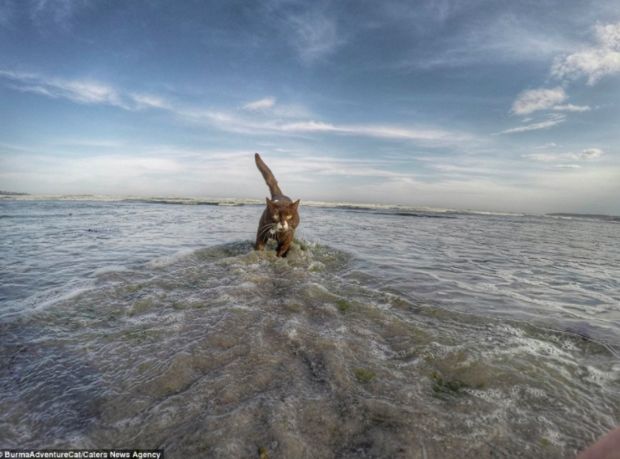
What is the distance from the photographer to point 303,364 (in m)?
2.77

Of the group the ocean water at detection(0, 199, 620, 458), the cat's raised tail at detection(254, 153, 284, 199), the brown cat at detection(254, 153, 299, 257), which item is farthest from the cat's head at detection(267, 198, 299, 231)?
the cat's raised tail at detection(254, 153, 284, 199)

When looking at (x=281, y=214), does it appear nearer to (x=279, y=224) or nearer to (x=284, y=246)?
(x=279, y=224)

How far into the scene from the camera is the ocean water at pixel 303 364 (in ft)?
6.31

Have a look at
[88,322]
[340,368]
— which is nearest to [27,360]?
[88,322]

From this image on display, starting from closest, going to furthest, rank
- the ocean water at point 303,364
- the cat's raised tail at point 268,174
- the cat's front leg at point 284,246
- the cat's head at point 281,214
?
the ocean water at point 303,364
the cat's head at point 281,214
the cat's front leg at point 284,246
the cat's raised tail at point 268,174

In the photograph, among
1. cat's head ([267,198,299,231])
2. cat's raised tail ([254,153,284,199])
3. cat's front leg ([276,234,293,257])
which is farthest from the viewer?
cat's raised tail ([254,153,284,199])

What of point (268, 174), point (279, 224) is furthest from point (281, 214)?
point (268, 174)

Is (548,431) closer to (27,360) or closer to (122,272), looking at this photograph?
(27,360)

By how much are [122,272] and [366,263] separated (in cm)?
546

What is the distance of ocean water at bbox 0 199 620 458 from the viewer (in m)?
1.92

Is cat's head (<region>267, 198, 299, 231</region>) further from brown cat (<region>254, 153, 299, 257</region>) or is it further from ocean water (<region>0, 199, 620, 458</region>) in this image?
ocean water (<region>0, 199, 620, 458</region>)

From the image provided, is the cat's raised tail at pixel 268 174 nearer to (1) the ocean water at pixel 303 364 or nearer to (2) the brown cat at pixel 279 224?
(2) the brown cat at pixel 279 224

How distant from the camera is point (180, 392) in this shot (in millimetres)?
2312

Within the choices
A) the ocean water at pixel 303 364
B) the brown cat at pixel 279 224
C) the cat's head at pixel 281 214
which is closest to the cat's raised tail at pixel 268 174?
the brown cat at pixel 279 224
